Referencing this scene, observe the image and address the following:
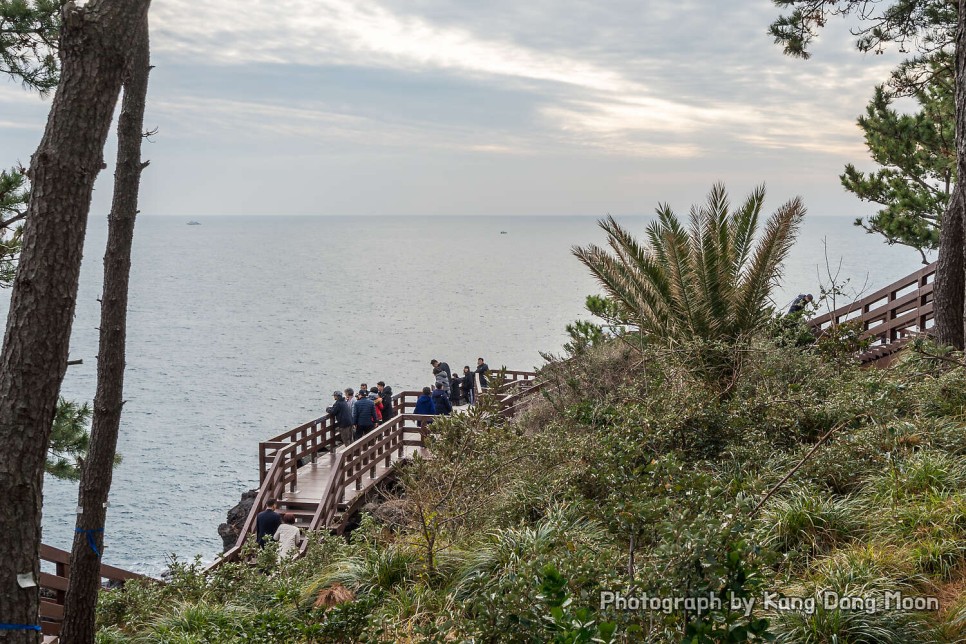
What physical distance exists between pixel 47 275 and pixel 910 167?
1764 centimetres

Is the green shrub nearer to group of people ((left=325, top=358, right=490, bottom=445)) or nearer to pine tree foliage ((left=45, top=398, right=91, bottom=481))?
pine tree foliage ((left=45, top=398, right=91, bottom=481))

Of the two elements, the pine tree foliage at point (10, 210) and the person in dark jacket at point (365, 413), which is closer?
the pine tree foliage at point (10, 210)

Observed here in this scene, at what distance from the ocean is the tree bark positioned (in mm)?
7655

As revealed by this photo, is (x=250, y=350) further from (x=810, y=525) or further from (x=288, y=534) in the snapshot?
(x=810, y=525)

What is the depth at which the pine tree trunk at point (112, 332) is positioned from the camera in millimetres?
6848

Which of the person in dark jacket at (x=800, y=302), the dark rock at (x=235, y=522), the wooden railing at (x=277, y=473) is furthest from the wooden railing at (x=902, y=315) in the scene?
the dark rock at (x=235, y=522)

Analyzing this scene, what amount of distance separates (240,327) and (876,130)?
60.2 metres

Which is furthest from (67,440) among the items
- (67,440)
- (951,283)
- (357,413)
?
(951,283)

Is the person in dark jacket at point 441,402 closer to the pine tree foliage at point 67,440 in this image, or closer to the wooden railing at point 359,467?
the wooden railing at point 359,467

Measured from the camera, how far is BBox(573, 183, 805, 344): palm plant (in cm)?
1098

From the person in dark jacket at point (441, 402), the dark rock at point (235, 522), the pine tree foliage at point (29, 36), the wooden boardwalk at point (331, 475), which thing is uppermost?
the pine tree foliage at point (29, 36)

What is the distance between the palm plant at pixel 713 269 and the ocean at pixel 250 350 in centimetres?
129

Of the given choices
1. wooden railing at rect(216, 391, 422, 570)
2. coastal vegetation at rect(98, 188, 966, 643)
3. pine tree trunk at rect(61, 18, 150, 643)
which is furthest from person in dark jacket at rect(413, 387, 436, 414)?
pine tree trunk at rect(61, 18, 150, 643)

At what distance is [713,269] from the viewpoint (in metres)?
10.9
